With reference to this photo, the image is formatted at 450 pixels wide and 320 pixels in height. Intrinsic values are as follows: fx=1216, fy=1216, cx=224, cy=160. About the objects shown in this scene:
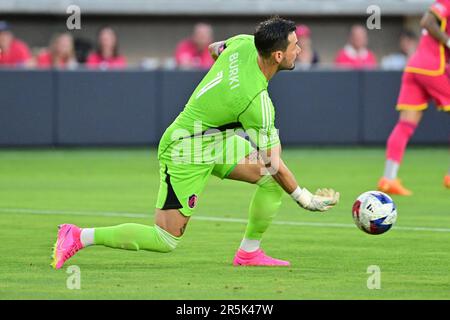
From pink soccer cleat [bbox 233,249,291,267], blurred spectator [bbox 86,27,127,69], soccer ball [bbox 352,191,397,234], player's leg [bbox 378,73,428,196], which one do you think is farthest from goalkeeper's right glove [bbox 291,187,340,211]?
blurred spectator [bbox 86,27,127,69]

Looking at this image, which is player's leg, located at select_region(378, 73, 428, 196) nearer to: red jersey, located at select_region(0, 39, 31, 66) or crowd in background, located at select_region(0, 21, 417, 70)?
crowd in background, located at select_region(0, 21, 417, 70)

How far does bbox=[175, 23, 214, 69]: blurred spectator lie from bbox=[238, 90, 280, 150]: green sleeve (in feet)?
47.5

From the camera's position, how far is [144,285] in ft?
27.9

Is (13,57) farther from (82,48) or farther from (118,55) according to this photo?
(82,48)

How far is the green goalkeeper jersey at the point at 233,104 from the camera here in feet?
29.0

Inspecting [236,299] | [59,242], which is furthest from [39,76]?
[236,299]

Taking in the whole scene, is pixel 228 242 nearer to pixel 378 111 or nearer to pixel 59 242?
pixel 59 242

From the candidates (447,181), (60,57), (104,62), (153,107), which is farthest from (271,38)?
(104,62)

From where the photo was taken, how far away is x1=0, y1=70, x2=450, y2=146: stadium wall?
21.8m

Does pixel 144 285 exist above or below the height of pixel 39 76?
above

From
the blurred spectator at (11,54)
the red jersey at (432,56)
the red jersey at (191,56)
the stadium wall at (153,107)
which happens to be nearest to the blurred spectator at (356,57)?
the stadium wall at (153,107)

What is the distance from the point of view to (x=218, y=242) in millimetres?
11023

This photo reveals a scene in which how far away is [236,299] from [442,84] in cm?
768

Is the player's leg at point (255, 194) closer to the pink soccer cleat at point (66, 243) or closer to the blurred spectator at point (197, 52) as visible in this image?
the pink soccer cleat at point (66, 243)
